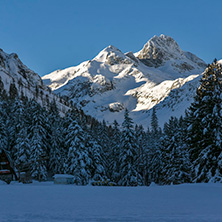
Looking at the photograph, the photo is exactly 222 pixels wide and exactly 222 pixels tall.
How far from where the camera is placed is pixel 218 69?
25.0 meters

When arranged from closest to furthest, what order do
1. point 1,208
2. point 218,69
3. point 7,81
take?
point 1,208
point 218,69
point 7,81

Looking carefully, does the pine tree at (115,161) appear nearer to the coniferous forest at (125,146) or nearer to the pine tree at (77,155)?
the coniferous forest at (125,146)

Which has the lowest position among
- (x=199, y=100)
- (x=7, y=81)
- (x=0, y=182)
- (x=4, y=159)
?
(x=0, y=182)

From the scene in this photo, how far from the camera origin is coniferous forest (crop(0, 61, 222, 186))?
23141mm

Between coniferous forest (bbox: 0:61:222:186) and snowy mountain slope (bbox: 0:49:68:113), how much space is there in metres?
84.7

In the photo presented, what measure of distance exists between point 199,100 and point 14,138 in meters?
33.0

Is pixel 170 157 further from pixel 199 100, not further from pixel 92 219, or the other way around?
pixel 92 219

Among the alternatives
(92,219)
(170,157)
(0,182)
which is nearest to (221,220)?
(92,219)

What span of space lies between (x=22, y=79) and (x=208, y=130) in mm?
143061

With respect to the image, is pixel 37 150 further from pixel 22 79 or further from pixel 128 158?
pixel 22 79

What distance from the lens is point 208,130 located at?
2267 centimetres

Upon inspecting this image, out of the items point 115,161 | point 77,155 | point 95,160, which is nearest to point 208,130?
point 77,155

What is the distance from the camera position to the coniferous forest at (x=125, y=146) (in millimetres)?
23141

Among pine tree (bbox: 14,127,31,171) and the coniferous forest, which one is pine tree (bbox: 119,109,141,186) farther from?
pine tree (bbox: 14,127,31,171)
